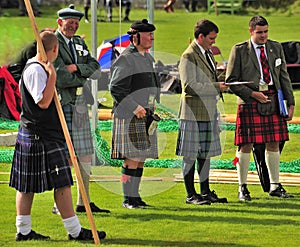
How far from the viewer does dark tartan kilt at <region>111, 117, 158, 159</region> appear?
30.7 ft

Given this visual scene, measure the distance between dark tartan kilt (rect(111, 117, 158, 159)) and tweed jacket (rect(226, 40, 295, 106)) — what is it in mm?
982

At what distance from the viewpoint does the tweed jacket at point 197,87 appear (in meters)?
9.50

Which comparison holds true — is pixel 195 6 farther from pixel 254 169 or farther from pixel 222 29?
pixel 254 169

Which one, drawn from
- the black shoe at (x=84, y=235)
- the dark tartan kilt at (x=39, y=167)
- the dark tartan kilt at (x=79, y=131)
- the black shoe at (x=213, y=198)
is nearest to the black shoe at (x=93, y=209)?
the dark tartan kilt at (x=79, y=131)

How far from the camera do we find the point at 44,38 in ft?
25.0

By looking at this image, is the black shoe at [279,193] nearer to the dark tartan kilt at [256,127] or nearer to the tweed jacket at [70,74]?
the dark tartan kilt at [256,127]

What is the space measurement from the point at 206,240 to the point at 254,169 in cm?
346

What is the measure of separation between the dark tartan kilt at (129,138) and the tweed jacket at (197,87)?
20.2 inches

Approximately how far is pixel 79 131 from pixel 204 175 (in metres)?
1.43

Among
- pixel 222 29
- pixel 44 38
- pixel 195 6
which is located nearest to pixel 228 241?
pixel 44 38

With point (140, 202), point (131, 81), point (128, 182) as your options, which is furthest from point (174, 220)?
point (131, 81)

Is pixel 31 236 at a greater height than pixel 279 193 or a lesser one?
greater

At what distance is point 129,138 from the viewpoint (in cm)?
935

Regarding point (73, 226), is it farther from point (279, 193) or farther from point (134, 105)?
point (279, 193)
